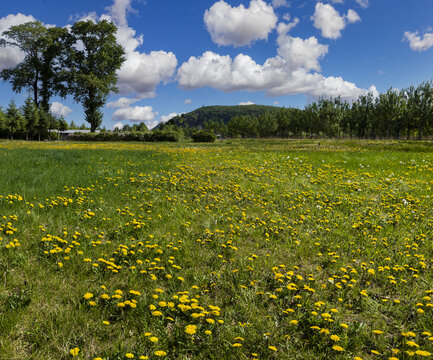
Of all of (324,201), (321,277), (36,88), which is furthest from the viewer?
(36,88)

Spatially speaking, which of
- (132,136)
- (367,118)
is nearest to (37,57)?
(132,136)

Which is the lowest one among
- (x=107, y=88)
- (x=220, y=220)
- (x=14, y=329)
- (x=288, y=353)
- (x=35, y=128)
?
(x=288, y=353)

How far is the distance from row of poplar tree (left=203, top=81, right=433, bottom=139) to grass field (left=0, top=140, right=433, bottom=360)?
52784 millimetres

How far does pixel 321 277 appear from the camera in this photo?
4031 mm

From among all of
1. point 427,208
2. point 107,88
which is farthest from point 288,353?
point 107,88

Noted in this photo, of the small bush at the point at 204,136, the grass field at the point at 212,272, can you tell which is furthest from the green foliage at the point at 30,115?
the grass field at the point at 212,272

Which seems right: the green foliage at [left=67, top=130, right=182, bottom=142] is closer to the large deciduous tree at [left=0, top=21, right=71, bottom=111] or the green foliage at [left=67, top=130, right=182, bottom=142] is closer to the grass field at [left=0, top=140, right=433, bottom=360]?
the large deciduous tree at [left=0, top=21, right=71, bottom=111]

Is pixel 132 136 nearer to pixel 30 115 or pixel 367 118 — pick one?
pixel 30 115

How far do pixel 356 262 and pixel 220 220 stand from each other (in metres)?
2.85

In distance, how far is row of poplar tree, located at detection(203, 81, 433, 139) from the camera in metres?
71.2

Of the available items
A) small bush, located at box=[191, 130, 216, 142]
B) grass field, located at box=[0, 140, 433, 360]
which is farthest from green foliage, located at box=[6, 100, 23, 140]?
grass field, located at box=[0, 140, 433, 360]

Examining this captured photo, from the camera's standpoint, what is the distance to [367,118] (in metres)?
83.9

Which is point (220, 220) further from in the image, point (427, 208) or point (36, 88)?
point (36, 88)

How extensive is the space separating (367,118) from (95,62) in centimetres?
8071
